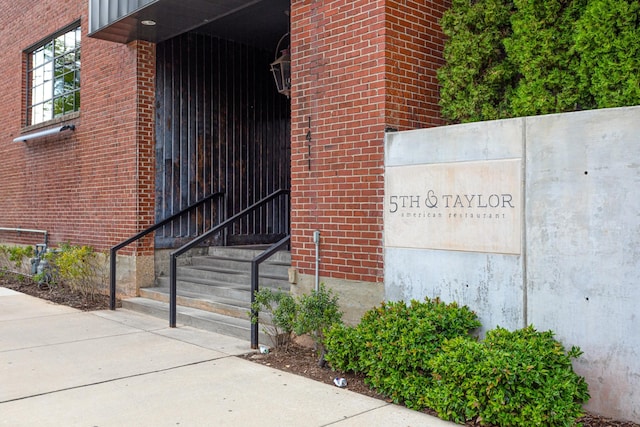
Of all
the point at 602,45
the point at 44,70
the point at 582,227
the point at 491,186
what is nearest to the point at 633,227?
the point at 582,227

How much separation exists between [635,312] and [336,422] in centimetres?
208

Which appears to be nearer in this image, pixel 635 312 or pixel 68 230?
pixel 635 312

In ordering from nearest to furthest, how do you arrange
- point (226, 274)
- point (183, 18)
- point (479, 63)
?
point (479, 63) < point (183, 18) < point (226, 274)

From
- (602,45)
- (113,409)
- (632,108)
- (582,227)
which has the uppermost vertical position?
(602,45)

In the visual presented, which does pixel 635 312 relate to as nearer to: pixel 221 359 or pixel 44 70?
pixel 221 359

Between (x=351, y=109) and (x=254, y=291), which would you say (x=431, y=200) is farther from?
(x=254, y=291)

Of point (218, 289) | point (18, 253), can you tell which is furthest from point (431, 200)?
point (18, 253)

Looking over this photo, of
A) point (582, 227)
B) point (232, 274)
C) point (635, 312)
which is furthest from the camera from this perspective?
point (232, 274)

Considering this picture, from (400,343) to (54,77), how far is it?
33.1 feet

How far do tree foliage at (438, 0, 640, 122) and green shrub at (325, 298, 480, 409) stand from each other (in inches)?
72.5

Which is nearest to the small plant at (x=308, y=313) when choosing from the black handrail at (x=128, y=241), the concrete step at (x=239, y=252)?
the concrete step at (x=239, y=252)

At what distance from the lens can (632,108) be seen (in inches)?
153

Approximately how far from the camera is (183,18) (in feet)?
26.6

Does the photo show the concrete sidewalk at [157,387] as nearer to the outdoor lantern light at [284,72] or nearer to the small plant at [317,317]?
the small plant at [317,317]
